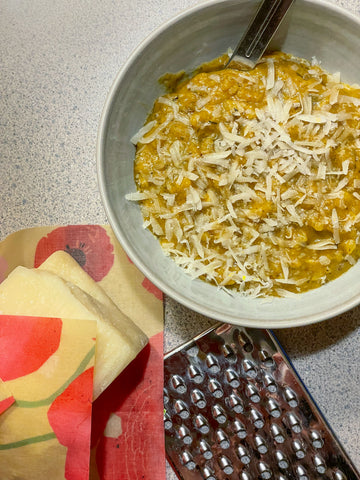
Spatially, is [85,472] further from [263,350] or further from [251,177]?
[251,177]

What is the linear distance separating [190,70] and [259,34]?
220mm

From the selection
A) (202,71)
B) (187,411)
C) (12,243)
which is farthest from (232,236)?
(12,243)

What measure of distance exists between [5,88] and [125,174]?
2.02 ft

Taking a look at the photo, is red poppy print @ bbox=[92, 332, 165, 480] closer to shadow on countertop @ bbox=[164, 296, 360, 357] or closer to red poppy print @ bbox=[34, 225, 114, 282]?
shadow on countertop @ bbox=[164, 296, 360, 357]

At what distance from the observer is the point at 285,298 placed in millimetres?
1177

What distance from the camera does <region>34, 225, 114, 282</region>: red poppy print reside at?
141 centimetres

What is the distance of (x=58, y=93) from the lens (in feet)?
4.72

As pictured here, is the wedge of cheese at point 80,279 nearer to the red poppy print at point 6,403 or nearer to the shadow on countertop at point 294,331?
the shadow on countertop at point 294,331

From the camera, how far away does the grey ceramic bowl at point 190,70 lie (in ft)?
3.59

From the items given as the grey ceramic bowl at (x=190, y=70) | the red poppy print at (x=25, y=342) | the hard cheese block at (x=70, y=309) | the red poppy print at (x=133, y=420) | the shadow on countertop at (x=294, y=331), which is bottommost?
the red poppy print at (x=133, y=420)

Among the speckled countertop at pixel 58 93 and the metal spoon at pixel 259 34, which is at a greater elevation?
the metal spoon at pixel 259 34

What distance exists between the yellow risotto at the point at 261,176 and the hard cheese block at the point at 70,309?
31 cm

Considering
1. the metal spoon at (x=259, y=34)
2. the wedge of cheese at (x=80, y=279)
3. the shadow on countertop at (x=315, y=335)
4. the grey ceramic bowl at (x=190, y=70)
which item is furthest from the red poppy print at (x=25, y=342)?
the metal spoon at (x=259, y=34)

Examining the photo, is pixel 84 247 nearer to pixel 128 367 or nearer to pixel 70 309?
pixel 70 309
